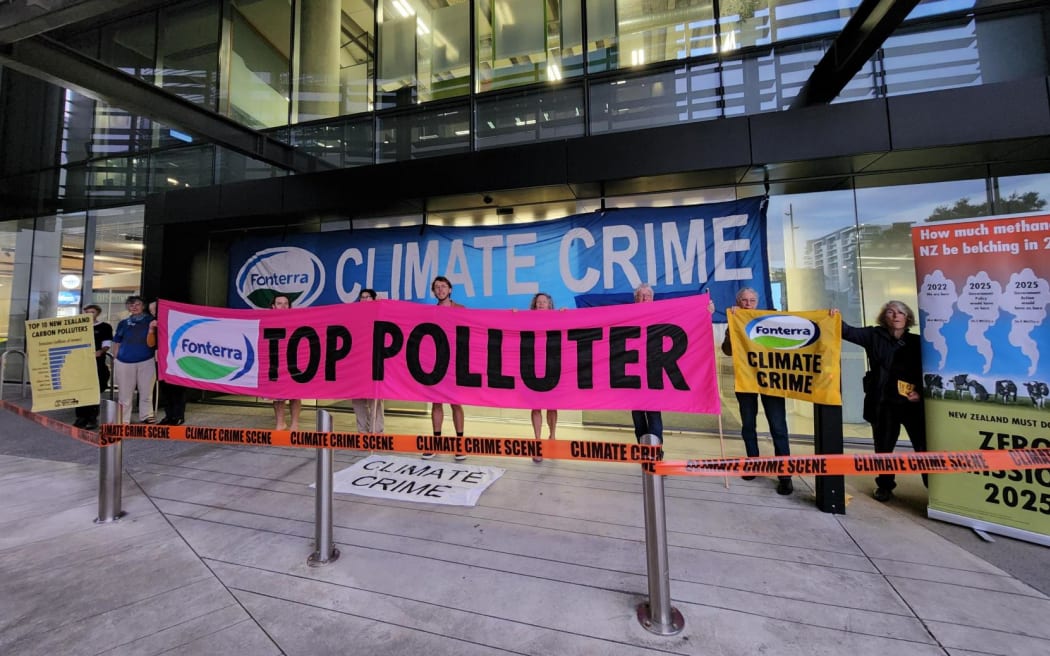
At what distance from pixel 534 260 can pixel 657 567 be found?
519cm

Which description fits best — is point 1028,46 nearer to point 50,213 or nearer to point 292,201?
point 292,201

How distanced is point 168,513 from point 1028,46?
10919 mm

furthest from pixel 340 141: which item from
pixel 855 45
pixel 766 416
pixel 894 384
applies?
pixel 894 384

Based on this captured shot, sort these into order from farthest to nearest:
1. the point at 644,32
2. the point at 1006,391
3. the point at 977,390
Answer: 1. the point at 644,32
2. the point at 977,390
3. the point at 1006,391

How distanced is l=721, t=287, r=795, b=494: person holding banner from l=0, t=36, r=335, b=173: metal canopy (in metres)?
8.03

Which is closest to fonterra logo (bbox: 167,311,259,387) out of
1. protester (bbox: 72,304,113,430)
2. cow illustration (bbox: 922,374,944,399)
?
protester (bbox: 72,304,113,430)

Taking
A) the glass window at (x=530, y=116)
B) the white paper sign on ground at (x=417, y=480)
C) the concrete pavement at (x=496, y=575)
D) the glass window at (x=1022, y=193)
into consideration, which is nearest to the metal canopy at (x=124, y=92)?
the glass window at (x=530, y=116)

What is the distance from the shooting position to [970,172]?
567cm

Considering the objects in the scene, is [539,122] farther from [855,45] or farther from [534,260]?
[855,45]

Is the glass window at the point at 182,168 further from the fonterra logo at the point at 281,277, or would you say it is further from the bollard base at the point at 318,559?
the bollard base at the point at 318,559

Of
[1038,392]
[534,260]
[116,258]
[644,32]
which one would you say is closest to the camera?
[1038,392]

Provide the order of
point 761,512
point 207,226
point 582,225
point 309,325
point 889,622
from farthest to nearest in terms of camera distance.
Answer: point 207,226 → point 582,225 → point 309,325 → point 761,512 → point 889,622

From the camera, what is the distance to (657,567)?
7.23ft

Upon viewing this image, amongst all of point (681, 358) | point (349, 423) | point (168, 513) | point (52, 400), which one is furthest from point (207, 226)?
point (681, 358)
